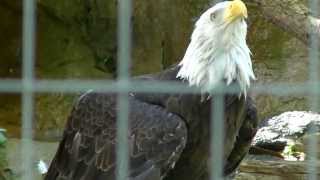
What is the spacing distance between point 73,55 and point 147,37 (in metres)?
0.76

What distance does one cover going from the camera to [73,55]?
823 centimetres

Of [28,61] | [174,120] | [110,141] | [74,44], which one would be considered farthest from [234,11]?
[74,44]

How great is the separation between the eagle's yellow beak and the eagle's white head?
0.03 meters

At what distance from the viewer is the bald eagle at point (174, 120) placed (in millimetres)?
2857

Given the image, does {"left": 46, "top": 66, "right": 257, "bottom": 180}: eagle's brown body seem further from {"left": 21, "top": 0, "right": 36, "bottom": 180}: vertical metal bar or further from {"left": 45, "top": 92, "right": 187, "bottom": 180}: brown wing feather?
{"left": 21, "top": 0, "right": 36, "bottom": 180}: vertical metal bar

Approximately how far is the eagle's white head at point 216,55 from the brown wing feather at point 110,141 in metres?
0.16

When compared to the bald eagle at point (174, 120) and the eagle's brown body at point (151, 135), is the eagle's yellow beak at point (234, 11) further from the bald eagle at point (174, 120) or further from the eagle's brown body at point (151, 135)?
the eagle's brown body at point (151, 135)

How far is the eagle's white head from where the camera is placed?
2799 millimetres

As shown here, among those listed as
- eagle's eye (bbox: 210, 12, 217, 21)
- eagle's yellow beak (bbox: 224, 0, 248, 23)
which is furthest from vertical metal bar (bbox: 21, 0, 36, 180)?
eagle's eye (bbox: 210, 12, 217, 21)

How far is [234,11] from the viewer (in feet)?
8.78

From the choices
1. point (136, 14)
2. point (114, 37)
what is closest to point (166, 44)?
point (136, 14)

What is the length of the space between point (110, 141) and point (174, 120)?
230mm

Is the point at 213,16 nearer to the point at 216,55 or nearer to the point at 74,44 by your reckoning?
the point at 216,55

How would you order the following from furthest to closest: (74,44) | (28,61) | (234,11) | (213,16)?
(74,44) → (213,16) → (234,11) → (28,61)
